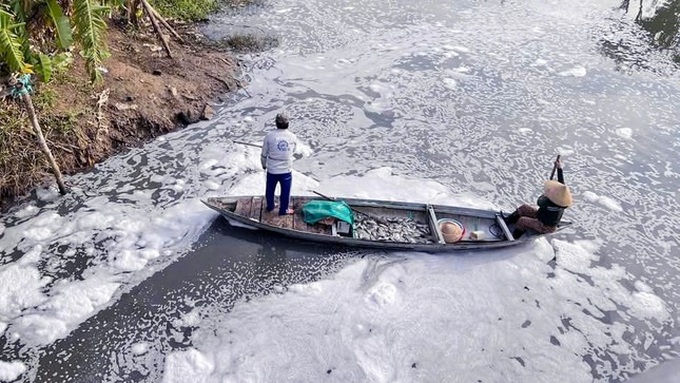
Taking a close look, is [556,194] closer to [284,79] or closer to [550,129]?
[550,129]

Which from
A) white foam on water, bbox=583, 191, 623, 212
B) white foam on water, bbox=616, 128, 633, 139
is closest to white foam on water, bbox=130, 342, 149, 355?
white foam on water, bbox=583, 191, 623, 212

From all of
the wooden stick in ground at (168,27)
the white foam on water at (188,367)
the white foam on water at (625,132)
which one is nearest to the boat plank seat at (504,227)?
the white foam on water at (188,367)

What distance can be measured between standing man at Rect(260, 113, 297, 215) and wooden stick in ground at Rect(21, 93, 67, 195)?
3.29 m

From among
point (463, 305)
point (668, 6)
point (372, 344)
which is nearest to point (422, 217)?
point (463, 305)

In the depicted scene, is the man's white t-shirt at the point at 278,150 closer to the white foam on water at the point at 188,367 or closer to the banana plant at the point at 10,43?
the white foam on water at the point at 188,367

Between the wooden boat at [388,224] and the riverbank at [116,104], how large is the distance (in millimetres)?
2883

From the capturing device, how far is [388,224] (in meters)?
8.20

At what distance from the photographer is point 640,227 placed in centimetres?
890

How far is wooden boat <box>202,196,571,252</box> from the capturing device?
7.79 metres

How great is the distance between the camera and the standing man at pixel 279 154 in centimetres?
730

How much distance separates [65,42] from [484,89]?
9052 mm

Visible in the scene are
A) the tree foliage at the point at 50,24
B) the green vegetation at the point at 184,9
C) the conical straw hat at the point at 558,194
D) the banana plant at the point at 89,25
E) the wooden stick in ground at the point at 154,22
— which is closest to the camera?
the tree foliage at the point at 50,24

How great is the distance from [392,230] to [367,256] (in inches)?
22.8

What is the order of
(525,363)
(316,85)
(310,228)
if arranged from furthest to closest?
(316,85) → (310,228) → (525,363)
